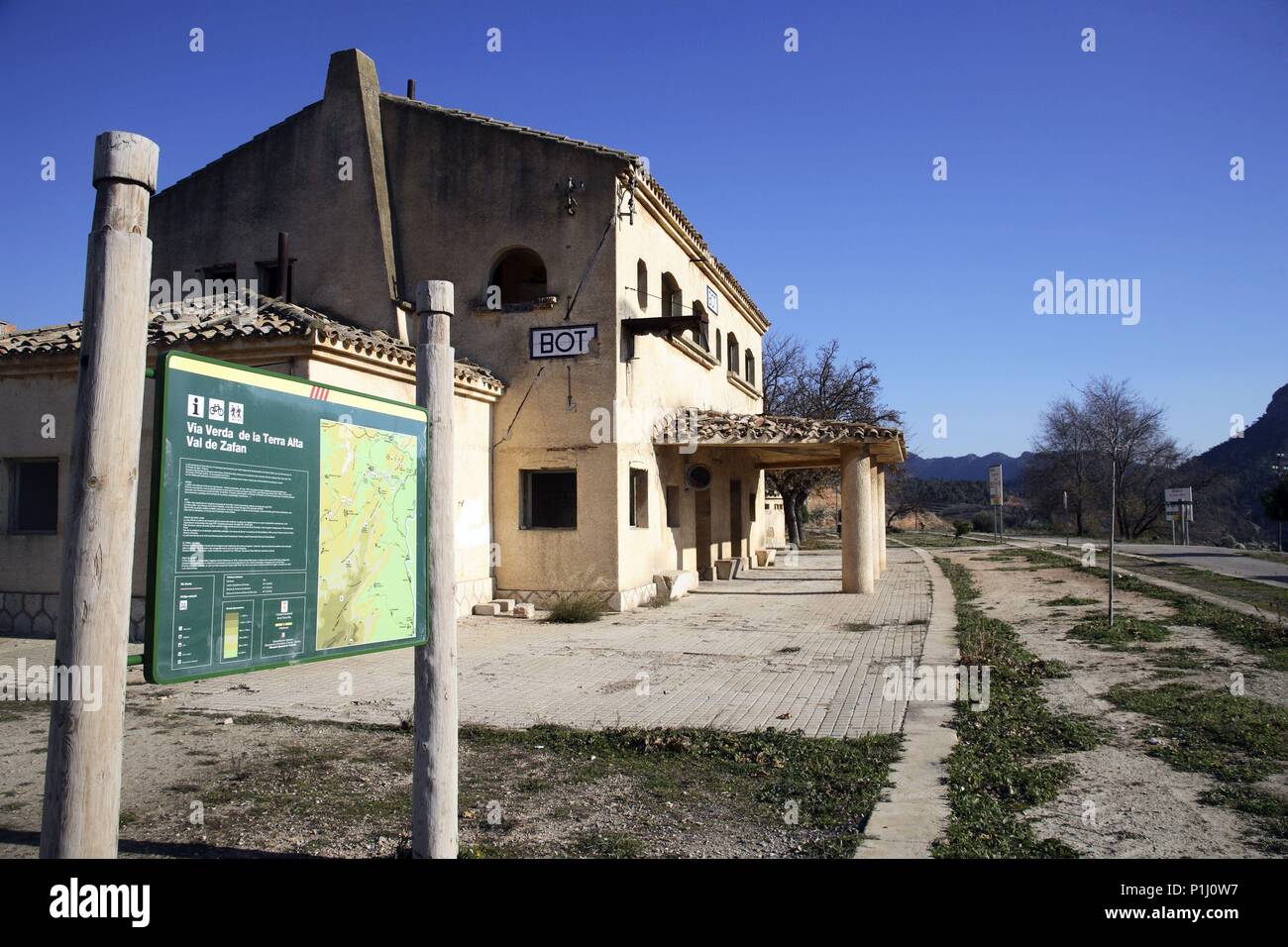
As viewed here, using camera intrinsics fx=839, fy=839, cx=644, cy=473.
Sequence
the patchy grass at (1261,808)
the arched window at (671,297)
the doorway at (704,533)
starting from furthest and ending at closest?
the doorway at (704,533) < the arched window at (671,297) < the patchy grass at (1261,808)

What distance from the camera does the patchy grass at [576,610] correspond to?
1305 centimetres

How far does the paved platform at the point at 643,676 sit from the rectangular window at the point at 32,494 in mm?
1736

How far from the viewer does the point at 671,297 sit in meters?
17.6

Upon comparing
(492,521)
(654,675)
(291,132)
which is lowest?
(654,675)

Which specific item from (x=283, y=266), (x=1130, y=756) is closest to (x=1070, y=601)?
(x=1130, y=756)

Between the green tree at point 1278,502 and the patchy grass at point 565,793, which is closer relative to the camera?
the patchy grass at point 565,793

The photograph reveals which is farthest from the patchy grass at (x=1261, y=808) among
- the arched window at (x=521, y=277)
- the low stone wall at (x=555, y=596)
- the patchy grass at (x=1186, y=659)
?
the arched window at (x=521, y=277)

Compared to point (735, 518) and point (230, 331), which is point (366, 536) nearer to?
point (230, 331)

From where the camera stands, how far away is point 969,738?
19.6 ft

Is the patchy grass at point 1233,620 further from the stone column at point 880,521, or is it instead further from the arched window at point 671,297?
the arched window at point 671,297

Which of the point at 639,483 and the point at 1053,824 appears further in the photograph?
the point at 639,483
